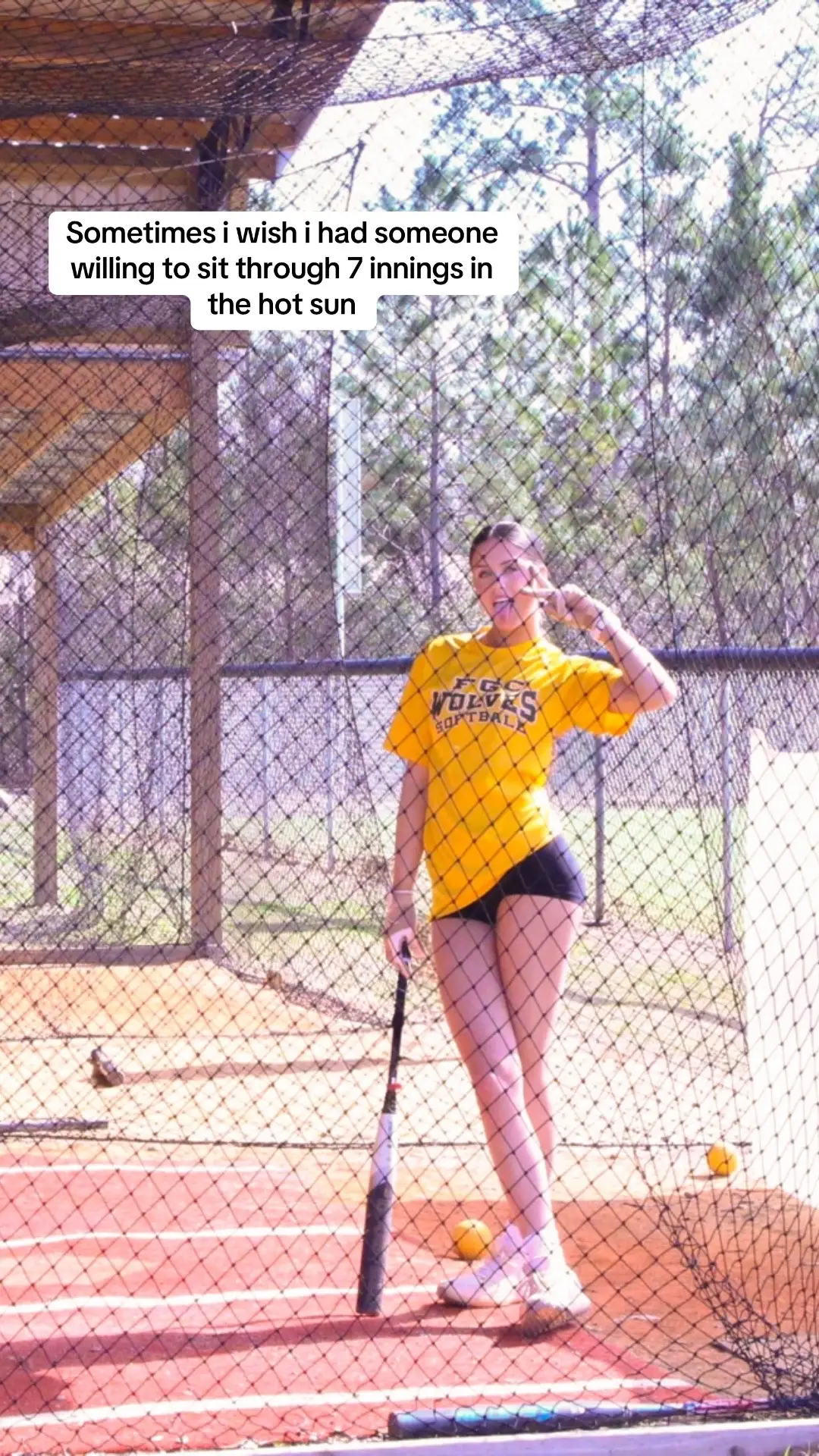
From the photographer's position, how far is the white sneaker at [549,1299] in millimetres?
3713

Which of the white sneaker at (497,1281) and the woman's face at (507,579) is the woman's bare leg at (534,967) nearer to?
the white sneaker at (497,1281)

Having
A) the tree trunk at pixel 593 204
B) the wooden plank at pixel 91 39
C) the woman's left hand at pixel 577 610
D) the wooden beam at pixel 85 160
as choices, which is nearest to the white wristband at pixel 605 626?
the woman's left hand at pixel 577 610

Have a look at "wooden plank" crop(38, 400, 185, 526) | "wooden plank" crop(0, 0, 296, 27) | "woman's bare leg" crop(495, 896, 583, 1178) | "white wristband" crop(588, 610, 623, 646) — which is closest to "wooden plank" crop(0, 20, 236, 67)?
"wooden plank" crop(0, 0, 296, 27)

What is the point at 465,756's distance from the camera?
155 inches

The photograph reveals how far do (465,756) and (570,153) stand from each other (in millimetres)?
2457

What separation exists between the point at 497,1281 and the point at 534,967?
685 mm

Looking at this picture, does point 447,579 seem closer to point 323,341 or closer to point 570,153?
point 323,341

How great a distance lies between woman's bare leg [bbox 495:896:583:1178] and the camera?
385 cm

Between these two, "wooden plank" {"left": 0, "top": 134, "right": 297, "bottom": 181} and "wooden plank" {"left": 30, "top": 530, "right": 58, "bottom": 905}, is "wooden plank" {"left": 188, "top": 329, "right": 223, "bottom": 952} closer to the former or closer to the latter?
"wooden plank" {"left": 0, "top": 134, "right": 297, "bottom": 181}

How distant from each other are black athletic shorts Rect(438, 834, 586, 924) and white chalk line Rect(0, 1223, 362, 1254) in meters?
Result: 1.17

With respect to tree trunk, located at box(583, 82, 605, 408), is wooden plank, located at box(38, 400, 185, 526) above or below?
above

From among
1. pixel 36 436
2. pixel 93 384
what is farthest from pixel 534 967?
pixel 36 436

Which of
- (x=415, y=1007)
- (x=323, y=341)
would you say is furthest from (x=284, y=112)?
(x=415, y=1007)

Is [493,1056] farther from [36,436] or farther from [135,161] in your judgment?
[36,436]
